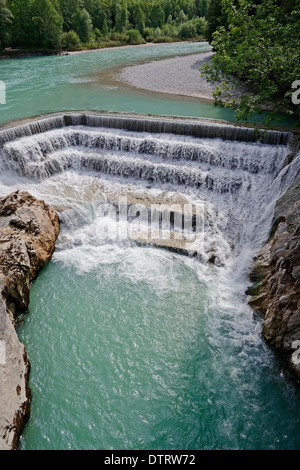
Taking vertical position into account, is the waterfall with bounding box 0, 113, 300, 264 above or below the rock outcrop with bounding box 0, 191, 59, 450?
above

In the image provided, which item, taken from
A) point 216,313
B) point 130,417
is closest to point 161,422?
point 130,417

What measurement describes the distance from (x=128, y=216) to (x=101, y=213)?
0.90m

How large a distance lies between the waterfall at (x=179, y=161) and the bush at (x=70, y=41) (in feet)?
120

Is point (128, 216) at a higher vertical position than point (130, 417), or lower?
higher

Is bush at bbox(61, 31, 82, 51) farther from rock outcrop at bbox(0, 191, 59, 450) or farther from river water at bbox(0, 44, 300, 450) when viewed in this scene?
rock outcrop at bbox(0, 191, 59, 450)

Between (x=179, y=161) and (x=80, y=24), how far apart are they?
150ft

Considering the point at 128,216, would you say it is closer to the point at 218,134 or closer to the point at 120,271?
the point at 120,271

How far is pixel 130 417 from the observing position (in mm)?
5402

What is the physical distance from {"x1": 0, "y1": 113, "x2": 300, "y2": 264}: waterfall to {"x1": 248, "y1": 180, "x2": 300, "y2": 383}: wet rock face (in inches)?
40.9

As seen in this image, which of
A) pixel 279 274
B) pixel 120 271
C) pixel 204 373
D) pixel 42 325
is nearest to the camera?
pixel 204 373

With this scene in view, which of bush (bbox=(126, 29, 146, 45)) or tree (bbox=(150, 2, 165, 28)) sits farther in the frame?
tree (bbox=(150, 2, 165, 28))

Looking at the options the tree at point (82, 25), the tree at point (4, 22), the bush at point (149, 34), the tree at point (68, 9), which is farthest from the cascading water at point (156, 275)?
the bush at point (149, 34)

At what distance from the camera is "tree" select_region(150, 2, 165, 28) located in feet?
218

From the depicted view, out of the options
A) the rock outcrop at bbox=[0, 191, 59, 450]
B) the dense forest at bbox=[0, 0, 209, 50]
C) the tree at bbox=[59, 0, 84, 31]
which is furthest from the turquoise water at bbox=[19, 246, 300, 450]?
the tree at bbox=[59, 0, 84, 31]
